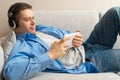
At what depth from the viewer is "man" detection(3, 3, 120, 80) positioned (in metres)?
1.41

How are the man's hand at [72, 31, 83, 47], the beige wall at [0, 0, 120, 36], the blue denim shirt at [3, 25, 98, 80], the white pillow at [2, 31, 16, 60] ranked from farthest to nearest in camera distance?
the beige wall at [0, 0, 120, 36], the man's hand at [72, 31, 83, 47], the white pillow at [2, 31, 16, 60], the blue denim shirt at [3, 25, 98, 80]

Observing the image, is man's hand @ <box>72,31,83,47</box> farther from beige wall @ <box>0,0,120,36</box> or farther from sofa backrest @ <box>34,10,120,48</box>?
beige wall @ <box>0,0,120,36</box>

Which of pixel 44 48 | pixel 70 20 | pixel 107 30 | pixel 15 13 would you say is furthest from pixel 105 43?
pixel 15 13

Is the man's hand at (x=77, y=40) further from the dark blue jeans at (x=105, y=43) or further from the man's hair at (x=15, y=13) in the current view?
the man's hair at (x=15, y=13)

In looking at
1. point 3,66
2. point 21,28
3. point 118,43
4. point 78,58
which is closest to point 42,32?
point 21,28

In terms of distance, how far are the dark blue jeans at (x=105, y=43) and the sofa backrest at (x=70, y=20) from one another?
0.11 m

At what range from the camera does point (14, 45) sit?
160 centimetres

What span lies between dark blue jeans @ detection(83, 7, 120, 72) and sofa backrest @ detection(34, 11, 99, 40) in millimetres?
111

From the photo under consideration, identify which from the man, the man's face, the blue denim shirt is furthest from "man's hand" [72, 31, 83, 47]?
the man's face

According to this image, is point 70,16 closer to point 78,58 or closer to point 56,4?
point 56,4

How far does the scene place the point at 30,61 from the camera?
142 cm

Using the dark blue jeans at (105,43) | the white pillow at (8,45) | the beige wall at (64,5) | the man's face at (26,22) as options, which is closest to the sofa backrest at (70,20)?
the dark blue jeans at (105,43)

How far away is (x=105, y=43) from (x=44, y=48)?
1.93 feet

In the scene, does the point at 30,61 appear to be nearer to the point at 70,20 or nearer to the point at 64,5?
the point at 70,20
